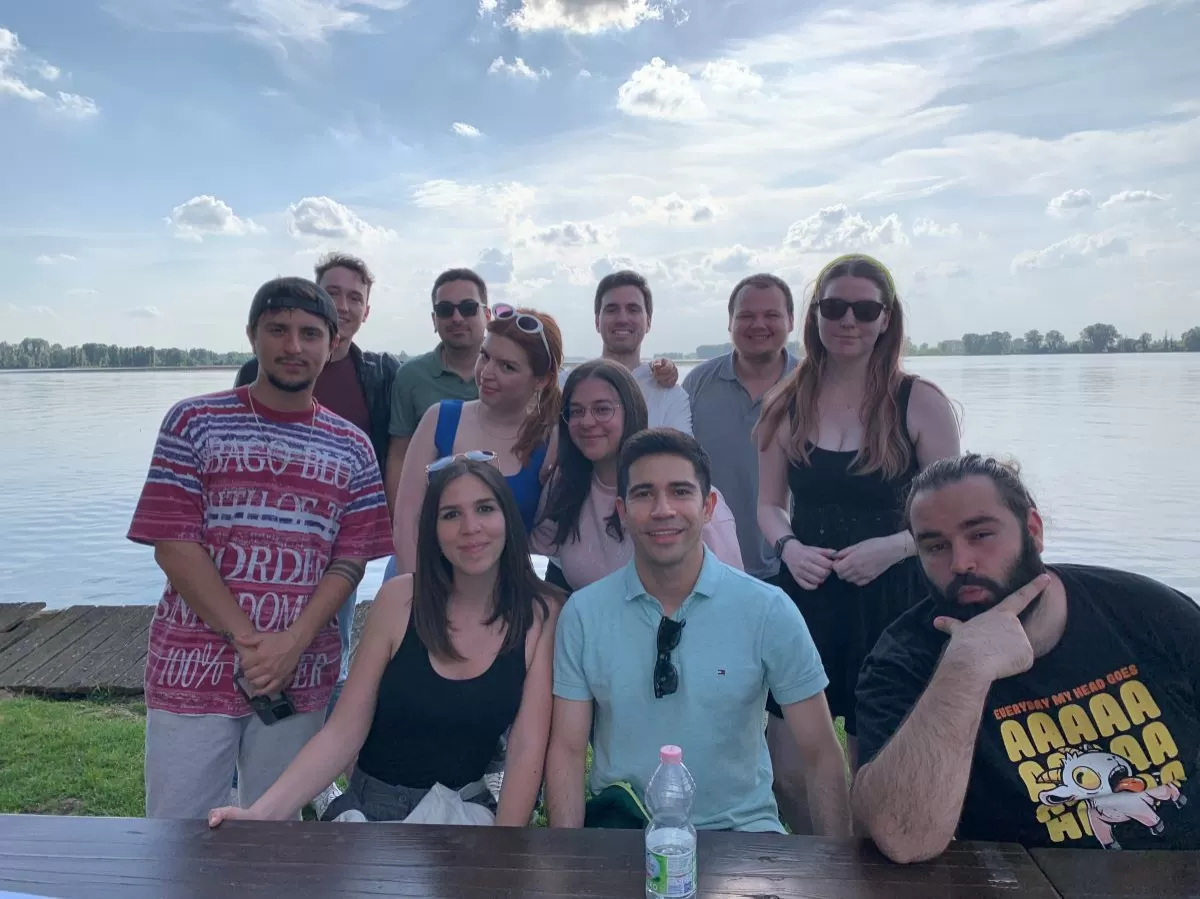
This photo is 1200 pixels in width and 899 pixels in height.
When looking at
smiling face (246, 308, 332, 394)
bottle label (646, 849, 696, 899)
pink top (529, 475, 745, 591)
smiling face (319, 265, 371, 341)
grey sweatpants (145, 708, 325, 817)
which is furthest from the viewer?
smiling face (319, 265, 371, 341)

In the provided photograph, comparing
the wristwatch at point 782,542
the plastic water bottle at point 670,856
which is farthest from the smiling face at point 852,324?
the plastic water bottle at point 670,856

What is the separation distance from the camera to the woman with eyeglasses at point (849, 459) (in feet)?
9.50

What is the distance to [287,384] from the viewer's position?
2732mm

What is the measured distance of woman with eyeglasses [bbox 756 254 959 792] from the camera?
2.89 metres

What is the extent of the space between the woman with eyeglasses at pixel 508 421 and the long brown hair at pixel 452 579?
1.71 feet

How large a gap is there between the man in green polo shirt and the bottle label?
9.40 feet

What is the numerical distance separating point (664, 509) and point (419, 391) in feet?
7.09

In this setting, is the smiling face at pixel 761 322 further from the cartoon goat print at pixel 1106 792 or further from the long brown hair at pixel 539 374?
the cartoon goat print at pixel 1106 792

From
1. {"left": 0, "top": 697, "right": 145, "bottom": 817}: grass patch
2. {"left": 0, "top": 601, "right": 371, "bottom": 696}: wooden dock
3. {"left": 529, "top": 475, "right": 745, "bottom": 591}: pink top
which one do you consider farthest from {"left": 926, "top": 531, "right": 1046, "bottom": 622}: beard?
{"left": 0, "top": 601, "right": 371, "bottom": 696}: wooden dock

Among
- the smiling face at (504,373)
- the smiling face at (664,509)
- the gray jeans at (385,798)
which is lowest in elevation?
the gray jeans at (385,798)

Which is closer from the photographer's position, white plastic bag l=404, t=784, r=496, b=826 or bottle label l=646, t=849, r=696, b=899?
bottle label l=646, t=849, r=696, b=899

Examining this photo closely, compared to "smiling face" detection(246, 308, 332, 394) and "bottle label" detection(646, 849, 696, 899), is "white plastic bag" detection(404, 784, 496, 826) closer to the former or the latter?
"bottle label" detection(646, 849, 696, 899)

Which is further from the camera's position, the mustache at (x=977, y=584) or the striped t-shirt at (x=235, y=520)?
the striped t-shirt at (x=235, y=520)

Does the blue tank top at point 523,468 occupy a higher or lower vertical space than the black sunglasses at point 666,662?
higher
